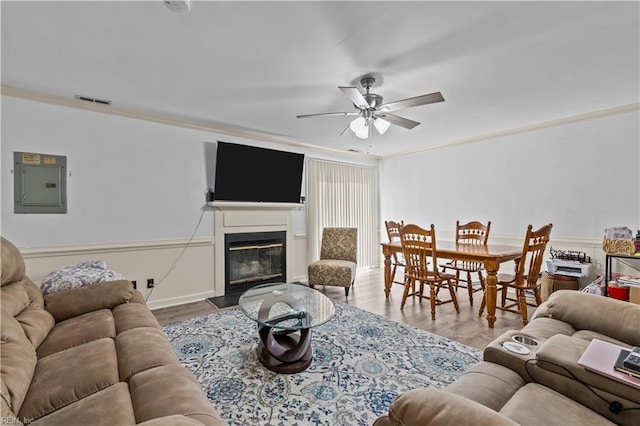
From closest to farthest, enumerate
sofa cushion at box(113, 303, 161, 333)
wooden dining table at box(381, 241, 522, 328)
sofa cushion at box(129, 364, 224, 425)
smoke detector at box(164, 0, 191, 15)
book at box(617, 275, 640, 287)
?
sofa cushion at box(129, 364, 224, 425), smoke detector at box(164, 0, 191, 15), sofa cushion at box(113, 303, 161, 333), book at box(617, 275, 640, 287), wooden dining table at box(381, 241, 522, 328)

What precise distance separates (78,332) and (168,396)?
1082 millimetres

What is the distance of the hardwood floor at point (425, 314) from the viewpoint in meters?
2.85

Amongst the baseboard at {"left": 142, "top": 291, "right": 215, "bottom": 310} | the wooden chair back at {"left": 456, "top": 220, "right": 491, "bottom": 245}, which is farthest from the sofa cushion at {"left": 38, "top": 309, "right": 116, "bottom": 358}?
the wooden chair back at {"left": 456, "top": 220, "right": 491, "bottom": 245}

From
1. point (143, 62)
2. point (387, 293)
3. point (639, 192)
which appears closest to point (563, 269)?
point (639, 192)

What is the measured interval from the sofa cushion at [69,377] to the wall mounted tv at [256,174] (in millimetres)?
2659

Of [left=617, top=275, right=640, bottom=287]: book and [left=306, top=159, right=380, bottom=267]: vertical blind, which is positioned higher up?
[left=306, top=159, right=380, bottom=267]: vertical blind

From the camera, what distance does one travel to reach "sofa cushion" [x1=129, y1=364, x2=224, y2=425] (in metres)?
1.07

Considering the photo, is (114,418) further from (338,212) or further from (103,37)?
(338,212)

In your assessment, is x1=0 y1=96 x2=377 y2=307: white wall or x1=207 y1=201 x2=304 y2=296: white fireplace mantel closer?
x1=0 y1=96 x2=377 y2=307: white wall

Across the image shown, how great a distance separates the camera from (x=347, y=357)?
2379 mm

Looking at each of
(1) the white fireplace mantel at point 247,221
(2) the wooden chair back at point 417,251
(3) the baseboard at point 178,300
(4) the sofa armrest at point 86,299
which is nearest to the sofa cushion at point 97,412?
(4) the sofa armrest at point 86,299

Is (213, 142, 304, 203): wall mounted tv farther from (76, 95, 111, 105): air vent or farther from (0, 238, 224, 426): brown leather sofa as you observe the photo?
(0, 238, 224, 426): brown leather sofa

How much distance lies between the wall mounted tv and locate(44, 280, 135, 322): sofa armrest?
6.09 feet

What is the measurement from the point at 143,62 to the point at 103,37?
0.34 meters
